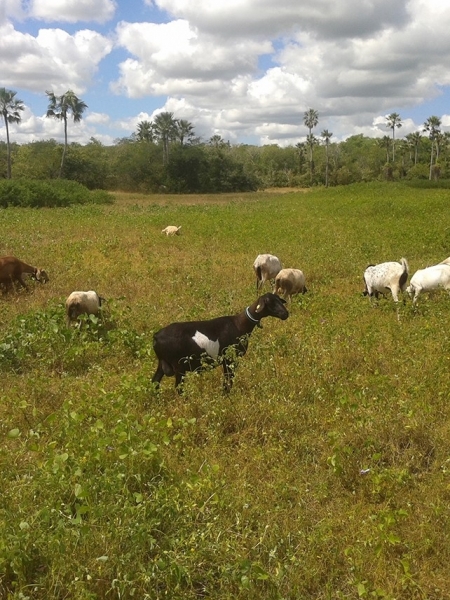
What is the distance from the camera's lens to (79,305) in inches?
378

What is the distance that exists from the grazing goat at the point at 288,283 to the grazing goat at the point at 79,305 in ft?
13.4

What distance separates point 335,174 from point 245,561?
81.0 metres

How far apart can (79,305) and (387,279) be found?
6.13m

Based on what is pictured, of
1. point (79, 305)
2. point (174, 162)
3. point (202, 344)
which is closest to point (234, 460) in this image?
point (202, 344)

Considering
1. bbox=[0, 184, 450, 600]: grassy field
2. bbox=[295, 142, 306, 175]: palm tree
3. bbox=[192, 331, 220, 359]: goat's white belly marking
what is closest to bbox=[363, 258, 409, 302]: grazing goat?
bbox=[0, 184, 450, 600]: grassy field

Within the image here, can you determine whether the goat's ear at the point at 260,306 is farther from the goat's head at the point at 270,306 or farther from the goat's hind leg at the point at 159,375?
the goat's hind leg at the point at 159,375

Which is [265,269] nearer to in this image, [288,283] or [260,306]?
[288,283]

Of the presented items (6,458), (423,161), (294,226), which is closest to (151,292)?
(6,458)

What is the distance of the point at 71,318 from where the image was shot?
967 cm

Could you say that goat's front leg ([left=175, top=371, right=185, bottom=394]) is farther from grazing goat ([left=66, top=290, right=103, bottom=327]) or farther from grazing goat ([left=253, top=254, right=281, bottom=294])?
grazing goat ([left=253, top=254, right=281, bottom=294])

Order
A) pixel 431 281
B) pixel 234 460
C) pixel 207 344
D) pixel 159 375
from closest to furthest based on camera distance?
pixel 234 460, pixel 207 344, pixel 159 375, pixel 431 281

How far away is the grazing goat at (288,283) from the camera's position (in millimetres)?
11648

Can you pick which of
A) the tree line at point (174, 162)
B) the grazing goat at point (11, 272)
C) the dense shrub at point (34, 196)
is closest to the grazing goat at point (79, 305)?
the grazing goat at point (11, 272)

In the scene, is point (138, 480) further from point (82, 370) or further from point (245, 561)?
point (82, 370)
